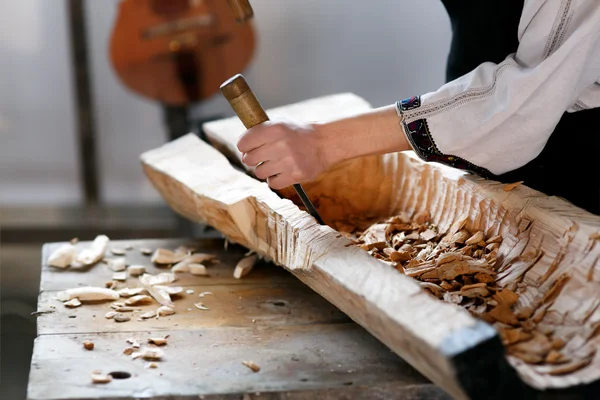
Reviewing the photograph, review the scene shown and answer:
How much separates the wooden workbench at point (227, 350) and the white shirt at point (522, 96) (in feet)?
1.37

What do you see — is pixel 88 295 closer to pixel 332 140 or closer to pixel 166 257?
pixel 166 257

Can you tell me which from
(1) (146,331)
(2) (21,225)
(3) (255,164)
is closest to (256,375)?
(1) (146,331)

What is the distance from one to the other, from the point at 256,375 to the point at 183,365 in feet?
0.45

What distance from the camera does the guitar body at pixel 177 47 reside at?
3.17m

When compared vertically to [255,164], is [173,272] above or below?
below

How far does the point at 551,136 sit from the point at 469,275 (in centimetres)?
38

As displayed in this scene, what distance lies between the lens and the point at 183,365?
1274mm

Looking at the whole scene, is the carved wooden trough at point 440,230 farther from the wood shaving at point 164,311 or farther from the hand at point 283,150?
the wood shaving at point 164,311

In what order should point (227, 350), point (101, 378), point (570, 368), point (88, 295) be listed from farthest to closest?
1. point (88, 295)
2. point (227, 350)
3. point (101, 378)
4. point (570, 368)

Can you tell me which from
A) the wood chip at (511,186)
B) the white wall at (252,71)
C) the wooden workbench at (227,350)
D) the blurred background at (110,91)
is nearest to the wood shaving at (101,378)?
the wooden workbench at (227,350)

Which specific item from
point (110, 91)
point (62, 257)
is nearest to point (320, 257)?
point (62, 257)

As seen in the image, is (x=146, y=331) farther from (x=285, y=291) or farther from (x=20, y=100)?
(x=20, y=100)

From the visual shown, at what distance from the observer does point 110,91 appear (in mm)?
3705

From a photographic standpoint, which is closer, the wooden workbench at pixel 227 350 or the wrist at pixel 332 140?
the wooden workbench at pixel 227 350
